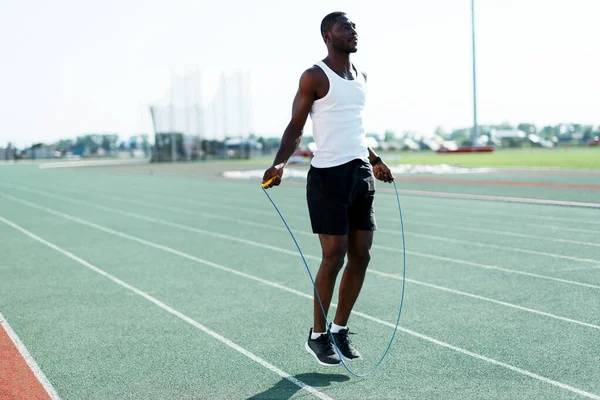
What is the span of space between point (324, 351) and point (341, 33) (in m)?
1.84

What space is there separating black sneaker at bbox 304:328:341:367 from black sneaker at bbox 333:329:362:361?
76mm

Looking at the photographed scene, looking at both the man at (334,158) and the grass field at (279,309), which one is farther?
the man at (334,158)

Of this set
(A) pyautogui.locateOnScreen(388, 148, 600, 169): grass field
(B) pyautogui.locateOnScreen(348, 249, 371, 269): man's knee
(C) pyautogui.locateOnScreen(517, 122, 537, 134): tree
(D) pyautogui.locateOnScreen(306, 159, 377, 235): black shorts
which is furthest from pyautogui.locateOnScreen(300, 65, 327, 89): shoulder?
(C) pyautogui.locateOnScreen(517, 122, 537, 134): tree

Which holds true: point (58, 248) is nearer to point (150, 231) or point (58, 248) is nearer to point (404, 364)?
point (150, 231)

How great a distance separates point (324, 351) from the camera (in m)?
4.90

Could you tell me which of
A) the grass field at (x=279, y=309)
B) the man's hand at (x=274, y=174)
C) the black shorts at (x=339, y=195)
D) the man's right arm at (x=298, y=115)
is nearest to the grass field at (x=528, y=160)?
the grass field at (x=279, y=309)

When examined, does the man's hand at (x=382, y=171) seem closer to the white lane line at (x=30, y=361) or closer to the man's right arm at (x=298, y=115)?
the man's right arm at (x=298, y=115)

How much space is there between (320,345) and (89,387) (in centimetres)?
133

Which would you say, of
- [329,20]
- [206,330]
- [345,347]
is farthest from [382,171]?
[206,330]

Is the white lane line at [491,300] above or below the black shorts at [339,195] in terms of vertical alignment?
below

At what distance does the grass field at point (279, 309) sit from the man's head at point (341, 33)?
1.87 meters

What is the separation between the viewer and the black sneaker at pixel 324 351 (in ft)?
16.0

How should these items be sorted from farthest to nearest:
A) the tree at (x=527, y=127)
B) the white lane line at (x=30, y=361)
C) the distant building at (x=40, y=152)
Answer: the tree at (x=527, y=127) → the distant building at (x=40, y=152) → the white lane line at (x=30, y=361)

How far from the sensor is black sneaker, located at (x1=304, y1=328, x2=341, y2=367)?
16.0 ft
